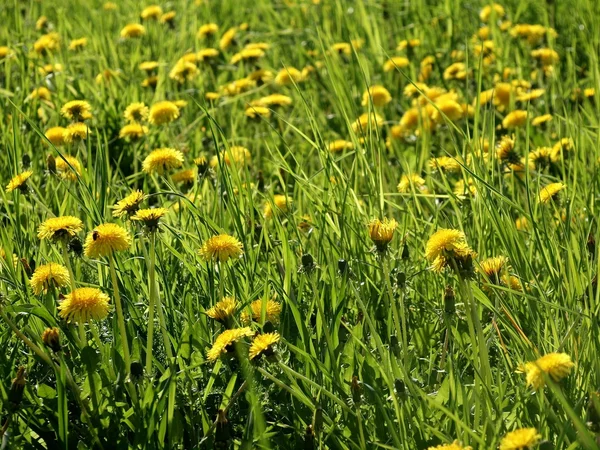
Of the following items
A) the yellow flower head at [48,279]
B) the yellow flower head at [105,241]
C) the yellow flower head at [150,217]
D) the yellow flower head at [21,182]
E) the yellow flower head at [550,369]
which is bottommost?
the yellow flower head at [550,369]

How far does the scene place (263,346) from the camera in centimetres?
140

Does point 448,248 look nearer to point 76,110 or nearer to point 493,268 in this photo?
point 493,268

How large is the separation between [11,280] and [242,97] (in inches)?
65.5

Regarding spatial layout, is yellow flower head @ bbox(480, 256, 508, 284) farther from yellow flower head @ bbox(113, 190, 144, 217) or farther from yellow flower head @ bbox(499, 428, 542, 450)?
yellow flower head @ bbox(113, 190, 144, 217)

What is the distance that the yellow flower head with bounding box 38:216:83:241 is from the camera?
5.32 feet

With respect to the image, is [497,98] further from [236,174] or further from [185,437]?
[185,437]

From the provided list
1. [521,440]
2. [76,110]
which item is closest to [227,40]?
[76,110]

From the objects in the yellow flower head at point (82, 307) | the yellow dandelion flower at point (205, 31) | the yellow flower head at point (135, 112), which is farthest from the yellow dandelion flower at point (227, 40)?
the yellow flower head at point (82, 307)

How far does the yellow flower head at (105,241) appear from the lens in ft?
5.13

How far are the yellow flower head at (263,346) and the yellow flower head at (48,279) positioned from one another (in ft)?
1.39

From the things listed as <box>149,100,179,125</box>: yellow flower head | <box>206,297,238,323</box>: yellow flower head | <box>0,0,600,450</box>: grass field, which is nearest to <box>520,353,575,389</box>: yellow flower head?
<box>0,0,600,450</box>: grass field

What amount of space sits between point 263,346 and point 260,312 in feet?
0.89

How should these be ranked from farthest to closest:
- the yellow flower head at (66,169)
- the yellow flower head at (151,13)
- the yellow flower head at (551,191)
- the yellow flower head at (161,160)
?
the yellow flower head at (151,13) < the yellow flower head at (66,169) < the yellow flower head at (161,160) < the yellow flower head at (551,191)

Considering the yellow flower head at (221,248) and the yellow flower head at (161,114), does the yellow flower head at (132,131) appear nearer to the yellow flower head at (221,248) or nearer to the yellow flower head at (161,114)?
the yellow flower head at (161,114)
